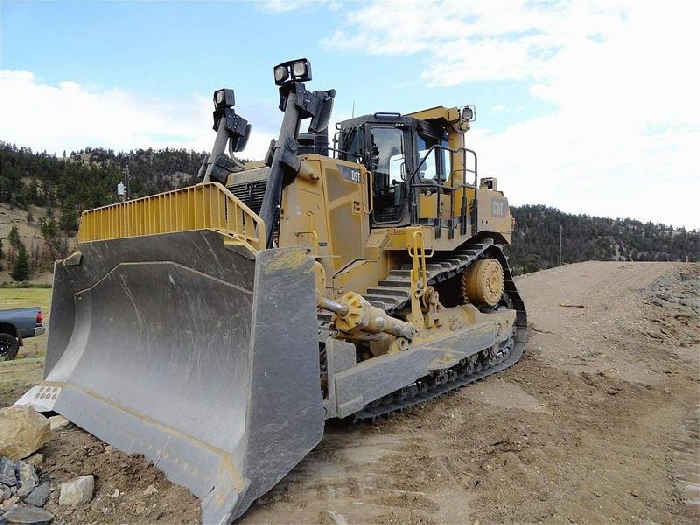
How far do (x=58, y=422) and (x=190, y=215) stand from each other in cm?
262

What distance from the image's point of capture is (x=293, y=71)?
5.18m

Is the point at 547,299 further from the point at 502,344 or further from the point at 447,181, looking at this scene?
the point at 447,181

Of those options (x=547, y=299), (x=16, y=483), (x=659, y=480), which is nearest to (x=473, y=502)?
(x=659, y=480)

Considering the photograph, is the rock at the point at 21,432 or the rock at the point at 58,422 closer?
the rock at the point at 21,432

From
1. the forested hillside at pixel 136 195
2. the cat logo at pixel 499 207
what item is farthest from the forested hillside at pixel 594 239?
the cat logo at pixel 499 207

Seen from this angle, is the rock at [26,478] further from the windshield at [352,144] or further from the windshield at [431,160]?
the windshield at [431,160]

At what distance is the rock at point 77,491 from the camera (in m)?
3.43

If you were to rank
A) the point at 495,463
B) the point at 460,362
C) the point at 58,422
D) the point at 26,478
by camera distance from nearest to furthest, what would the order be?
the point at 26,478
the point at 495,463
the point at 58,422
the point at 460,362

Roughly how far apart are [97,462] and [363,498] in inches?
81.0

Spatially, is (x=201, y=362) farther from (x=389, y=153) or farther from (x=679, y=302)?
(x=679, y=302)

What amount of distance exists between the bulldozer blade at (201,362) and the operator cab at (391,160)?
9.24ft

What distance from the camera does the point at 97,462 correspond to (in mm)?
3975

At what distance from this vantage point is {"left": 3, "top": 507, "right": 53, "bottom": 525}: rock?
3.16 metres

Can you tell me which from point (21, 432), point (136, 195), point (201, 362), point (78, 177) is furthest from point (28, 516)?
point (78, 177)
